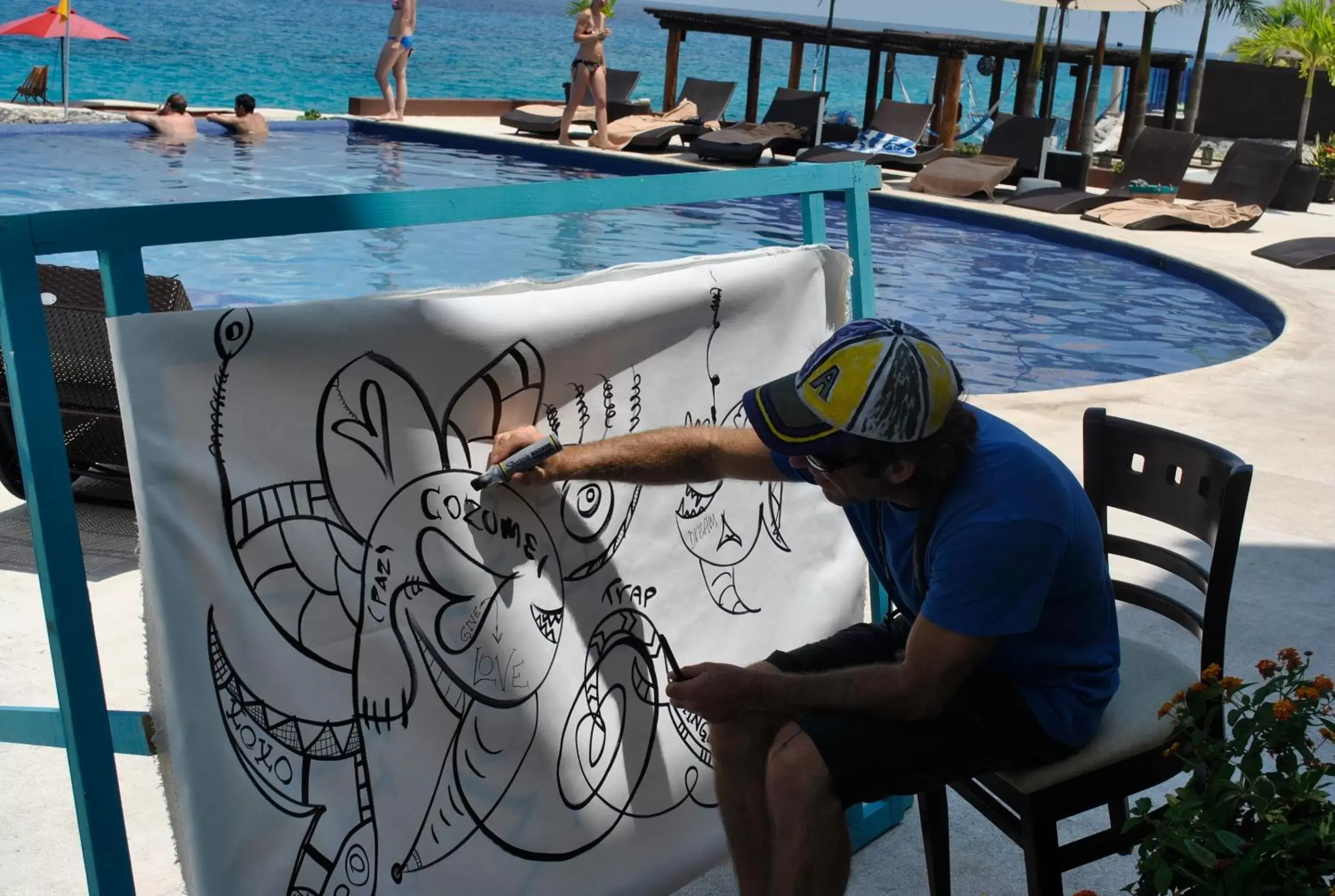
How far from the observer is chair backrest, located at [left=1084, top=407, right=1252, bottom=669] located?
216cm

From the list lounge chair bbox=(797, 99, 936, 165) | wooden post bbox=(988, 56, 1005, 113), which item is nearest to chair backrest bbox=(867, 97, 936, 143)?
lounge chair bbox=(797, 99, 936, 165)

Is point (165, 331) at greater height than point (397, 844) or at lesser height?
greater

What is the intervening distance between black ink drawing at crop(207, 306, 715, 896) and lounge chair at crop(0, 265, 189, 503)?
2.41m

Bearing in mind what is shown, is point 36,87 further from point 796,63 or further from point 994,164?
point 994,164

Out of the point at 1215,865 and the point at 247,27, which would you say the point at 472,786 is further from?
the point at 247,27

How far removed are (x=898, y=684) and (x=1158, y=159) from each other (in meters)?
14.7

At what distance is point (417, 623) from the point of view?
1.85 meters

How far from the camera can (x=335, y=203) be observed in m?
1.78

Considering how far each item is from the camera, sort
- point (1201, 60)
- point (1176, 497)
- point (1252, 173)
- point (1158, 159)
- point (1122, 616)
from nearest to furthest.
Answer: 1. point (1176, 497)
2. point (1122, 616)
3. point (1252, 173)
4. point (1158, 159)
5. point (1201, 60)

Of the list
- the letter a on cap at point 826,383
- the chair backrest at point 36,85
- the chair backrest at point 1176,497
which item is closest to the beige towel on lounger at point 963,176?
the chair backrest at point 1176,497

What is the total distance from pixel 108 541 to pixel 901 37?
66.2 ft

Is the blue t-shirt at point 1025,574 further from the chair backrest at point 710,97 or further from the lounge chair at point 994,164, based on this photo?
the chair backrest at point 710,97

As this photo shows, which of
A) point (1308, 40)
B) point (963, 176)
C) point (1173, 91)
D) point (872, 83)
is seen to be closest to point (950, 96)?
point (1173, 91)

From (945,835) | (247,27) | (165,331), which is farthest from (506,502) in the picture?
(247,27)
